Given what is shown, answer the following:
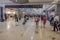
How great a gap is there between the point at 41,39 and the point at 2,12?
25.3 m

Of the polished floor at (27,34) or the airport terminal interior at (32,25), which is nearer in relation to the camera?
the polished floor at (27,34)

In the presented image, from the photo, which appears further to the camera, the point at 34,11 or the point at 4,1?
the point at 34,11

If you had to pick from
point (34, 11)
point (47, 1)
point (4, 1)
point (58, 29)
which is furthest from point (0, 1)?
point (34, 11)

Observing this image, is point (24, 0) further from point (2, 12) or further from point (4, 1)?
point (2, 12)

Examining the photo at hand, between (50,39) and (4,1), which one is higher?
(4,1)

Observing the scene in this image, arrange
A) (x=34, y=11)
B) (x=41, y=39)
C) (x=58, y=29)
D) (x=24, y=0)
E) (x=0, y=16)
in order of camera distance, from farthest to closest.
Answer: (x=34, y=11), (x=0, y=16), (x=24, y=0), (x=58, y=29), (x=41, y=39)

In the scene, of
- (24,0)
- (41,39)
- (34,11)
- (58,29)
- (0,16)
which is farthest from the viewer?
(34,11)

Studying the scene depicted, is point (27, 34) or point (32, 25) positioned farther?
point (32, 25)

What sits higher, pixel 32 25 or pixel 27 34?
pixel 27 34

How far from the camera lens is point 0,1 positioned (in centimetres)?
2770

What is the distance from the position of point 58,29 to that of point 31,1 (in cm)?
1280

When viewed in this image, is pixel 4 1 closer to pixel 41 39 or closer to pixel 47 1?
pixel 47 1

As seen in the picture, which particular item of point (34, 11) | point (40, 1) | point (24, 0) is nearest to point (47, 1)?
point (40, 1)

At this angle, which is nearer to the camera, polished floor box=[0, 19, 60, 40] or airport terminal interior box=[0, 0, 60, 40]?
polished floor box=[0, 19, 60, 40]
